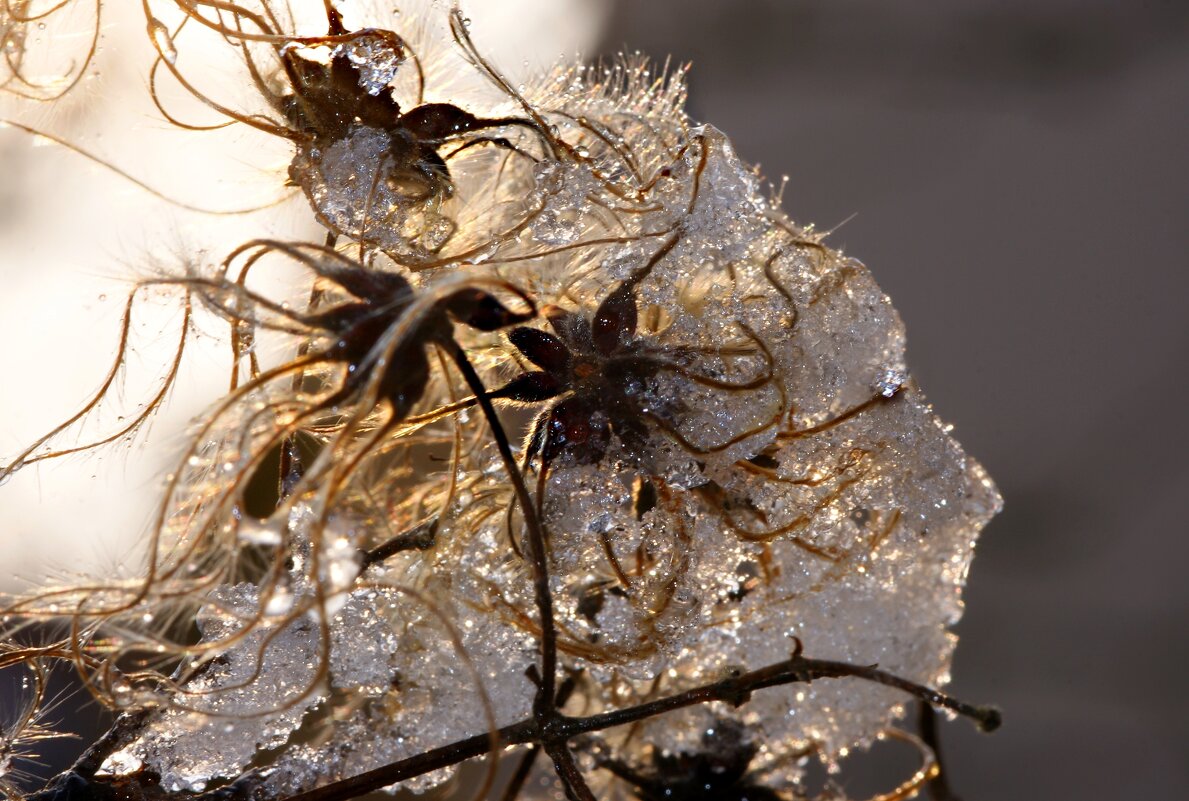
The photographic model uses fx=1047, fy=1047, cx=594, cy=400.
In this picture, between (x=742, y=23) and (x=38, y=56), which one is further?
(x=742, y=23)

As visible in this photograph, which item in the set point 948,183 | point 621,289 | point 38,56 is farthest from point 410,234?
point 948,183

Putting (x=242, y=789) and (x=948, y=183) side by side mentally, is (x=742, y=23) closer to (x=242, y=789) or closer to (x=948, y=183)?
(x=948, y=183)

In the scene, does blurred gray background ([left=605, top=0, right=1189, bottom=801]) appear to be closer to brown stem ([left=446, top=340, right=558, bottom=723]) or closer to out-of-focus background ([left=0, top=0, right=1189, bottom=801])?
out-of-focus background ([left=0, top=0, right=1189, bottom=801])

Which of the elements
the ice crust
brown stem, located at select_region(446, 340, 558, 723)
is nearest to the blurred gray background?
the ice crust

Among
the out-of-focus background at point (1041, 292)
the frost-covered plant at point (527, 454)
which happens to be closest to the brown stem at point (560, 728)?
the frost-covered plant at point (527, 454)

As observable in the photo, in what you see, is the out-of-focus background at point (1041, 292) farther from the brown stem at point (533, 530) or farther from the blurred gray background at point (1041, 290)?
the brown stem at point (533, 530)

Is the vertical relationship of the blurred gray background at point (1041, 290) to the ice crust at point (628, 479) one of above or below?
above
